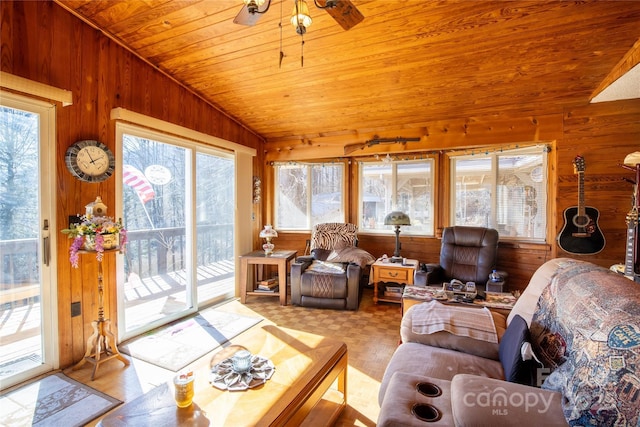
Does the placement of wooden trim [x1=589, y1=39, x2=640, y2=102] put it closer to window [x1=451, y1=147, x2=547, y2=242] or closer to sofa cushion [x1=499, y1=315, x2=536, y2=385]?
window [x1=451, y1=147, x2=547, y2=242]

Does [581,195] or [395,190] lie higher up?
[395,190]

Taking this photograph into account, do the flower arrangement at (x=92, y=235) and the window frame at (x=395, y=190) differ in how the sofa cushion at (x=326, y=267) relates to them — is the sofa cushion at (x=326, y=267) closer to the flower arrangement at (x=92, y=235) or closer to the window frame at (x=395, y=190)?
the window frame at (x=395, y=190)

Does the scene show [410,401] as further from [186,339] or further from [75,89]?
[75,89]

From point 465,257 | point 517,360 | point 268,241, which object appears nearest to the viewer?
point 517,360

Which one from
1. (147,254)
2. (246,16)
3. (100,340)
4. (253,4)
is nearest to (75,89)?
(147,254)

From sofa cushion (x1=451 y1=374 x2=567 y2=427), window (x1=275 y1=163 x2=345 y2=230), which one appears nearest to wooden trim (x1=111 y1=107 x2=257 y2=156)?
window (x1=275 y1=163 x2=345 y2=230)

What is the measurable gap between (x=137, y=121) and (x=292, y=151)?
2.33m

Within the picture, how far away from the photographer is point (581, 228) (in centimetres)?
325

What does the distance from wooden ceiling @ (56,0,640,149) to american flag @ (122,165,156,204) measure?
1.11 metres

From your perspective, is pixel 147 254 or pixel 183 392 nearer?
pixel 183 392

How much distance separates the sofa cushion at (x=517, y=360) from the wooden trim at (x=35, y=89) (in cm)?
334

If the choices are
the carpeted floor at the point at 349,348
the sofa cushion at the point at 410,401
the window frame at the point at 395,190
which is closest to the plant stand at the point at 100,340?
the carpeted floor at the point at 349,348

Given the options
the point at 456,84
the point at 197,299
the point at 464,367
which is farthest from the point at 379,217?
the point at 464,367

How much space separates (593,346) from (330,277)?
9.20ft
